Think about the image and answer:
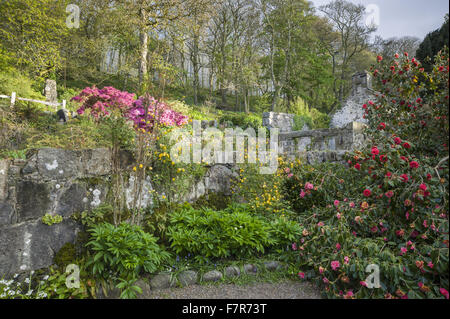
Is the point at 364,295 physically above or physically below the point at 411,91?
below

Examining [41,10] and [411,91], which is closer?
[411,91]

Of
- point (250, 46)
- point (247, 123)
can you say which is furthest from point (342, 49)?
point (247, 123)

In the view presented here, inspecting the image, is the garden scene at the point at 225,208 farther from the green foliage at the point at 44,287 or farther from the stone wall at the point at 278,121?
the stone wall at the point at 278,121

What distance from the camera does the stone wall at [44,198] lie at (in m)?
2.83

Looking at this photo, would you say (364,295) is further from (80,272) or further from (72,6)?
(72,6)

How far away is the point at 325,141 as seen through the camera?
6117mm

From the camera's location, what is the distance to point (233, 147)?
492 cm

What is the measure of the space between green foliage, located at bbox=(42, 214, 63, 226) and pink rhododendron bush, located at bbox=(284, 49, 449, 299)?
265cm

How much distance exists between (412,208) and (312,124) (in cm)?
999

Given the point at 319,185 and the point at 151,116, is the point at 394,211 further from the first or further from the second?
the point at 151,116

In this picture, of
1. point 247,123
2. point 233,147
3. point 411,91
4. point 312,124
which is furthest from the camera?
point 312,124

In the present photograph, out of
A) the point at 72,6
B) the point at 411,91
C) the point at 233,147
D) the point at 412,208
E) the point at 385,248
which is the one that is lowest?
the point at 385,248

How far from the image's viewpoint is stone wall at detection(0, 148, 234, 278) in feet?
9.29

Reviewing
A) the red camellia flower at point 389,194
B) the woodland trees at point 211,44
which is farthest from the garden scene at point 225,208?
the woodland trees at point 211,44
